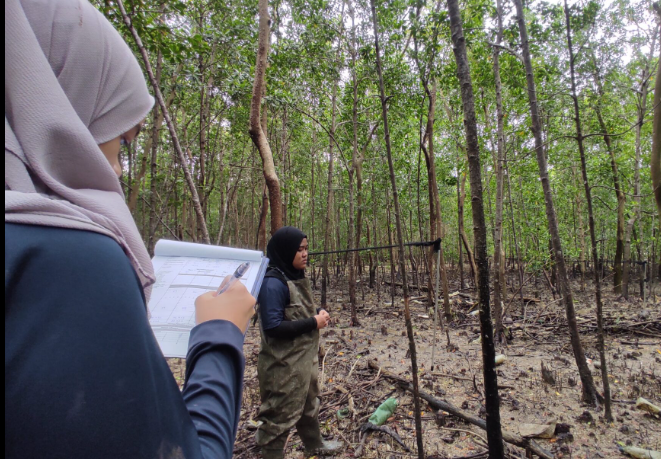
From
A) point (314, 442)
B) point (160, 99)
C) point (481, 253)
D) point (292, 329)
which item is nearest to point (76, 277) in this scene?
point (481, 253)

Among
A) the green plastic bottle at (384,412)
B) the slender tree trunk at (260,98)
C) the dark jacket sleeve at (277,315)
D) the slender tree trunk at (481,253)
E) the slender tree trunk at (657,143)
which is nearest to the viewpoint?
the slender tree trunk at (657,143)

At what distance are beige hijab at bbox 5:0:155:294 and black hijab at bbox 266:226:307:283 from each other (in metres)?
1.83

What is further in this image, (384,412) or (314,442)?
(384,412)

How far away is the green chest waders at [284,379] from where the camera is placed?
2.40m

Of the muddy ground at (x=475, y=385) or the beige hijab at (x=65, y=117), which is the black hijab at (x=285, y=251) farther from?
the beige hijab at (x=65, y=117)

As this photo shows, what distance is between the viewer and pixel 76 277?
0.46 metres

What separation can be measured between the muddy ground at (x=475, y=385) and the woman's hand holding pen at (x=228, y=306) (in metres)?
2.55

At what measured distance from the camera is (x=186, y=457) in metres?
0.53

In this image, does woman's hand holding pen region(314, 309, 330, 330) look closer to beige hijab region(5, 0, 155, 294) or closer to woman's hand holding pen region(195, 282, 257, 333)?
woman's hand holding pen region(195, 282, 257, 333)

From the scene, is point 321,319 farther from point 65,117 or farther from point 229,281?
point 65,117

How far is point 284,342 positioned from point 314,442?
104 centimetres

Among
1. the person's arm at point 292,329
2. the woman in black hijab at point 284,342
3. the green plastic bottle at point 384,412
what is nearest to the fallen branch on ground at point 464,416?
the green plastic bottle at point 384,412

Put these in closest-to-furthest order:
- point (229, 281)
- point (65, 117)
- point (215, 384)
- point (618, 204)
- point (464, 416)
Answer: point (65, 117) → point (215, 384) → point (229, 281) → point (464, 416) → point (618, 204)

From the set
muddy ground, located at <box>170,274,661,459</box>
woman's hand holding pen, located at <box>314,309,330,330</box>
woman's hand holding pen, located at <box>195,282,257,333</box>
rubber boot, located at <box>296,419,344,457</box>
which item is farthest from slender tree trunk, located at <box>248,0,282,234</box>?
woman's hand holding pen, located at <box>195,282,257,333</box>
